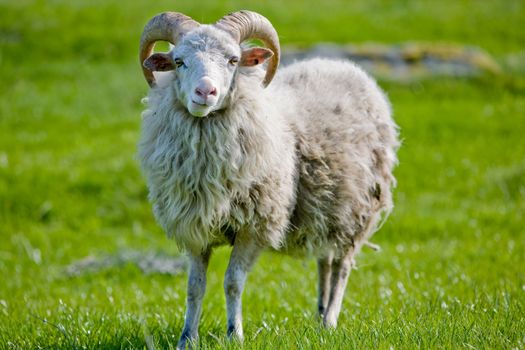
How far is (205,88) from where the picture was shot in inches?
182

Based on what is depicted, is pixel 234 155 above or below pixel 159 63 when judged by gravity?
below

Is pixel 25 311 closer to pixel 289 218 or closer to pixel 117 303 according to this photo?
pixel 117 303

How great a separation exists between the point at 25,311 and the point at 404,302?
317cm

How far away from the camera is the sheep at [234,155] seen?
506cm

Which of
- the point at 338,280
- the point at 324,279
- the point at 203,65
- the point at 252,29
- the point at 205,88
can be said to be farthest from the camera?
the point at 324,279

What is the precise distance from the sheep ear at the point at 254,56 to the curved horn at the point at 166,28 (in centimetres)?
42

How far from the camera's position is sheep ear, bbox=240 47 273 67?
17.5ft

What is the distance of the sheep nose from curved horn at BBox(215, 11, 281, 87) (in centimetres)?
66

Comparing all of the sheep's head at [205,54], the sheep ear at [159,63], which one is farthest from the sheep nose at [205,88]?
the sheep ear at [159,63]

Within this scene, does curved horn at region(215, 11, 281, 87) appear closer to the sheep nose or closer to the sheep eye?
the sheep eye

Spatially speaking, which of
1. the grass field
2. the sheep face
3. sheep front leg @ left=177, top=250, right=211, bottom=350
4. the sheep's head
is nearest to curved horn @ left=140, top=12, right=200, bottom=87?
the sheep's head

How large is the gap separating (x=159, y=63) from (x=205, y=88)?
0.79 meters

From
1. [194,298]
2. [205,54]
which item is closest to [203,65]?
[205,54]

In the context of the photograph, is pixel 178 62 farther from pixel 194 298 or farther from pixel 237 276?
pixel 194 298
